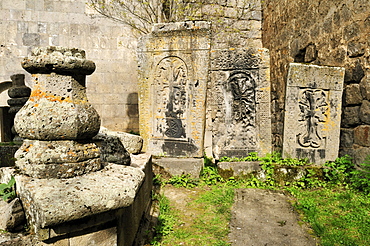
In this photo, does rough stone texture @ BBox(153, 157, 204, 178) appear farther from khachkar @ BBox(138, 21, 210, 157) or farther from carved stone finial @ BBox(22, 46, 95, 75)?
carved stone finial @ BBox(22, 46, 95, 75)

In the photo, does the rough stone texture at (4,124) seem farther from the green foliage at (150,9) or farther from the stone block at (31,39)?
the green foliage at (150,9)

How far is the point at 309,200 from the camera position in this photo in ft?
11.7

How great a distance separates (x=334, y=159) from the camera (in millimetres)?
4387

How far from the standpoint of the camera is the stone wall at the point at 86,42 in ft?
22.6

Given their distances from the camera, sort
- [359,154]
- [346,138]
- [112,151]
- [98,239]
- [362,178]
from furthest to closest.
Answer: [346,138] → [359,154] → [362,178] → [112,151] → [98,239]

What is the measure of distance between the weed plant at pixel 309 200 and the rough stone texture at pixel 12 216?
1.43 m

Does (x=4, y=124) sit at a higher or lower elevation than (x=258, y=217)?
higher

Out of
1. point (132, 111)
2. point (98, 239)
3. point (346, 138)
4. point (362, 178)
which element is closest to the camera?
point (98, 239)

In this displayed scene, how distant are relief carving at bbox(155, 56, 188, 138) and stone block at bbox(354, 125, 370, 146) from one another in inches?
105

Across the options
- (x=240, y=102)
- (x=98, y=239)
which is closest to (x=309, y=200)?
(x=240, y=102)

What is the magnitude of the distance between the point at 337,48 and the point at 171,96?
286 cm

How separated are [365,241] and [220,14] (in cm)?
641

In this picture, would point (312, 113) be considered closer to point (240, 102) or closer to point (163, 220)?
point (240, 102)

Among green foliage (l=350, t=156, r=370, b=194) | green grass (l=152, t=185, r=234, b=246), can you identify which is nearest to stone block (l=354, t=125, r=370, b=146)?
green foliage (l=350, t=156, r=370, b=194)
